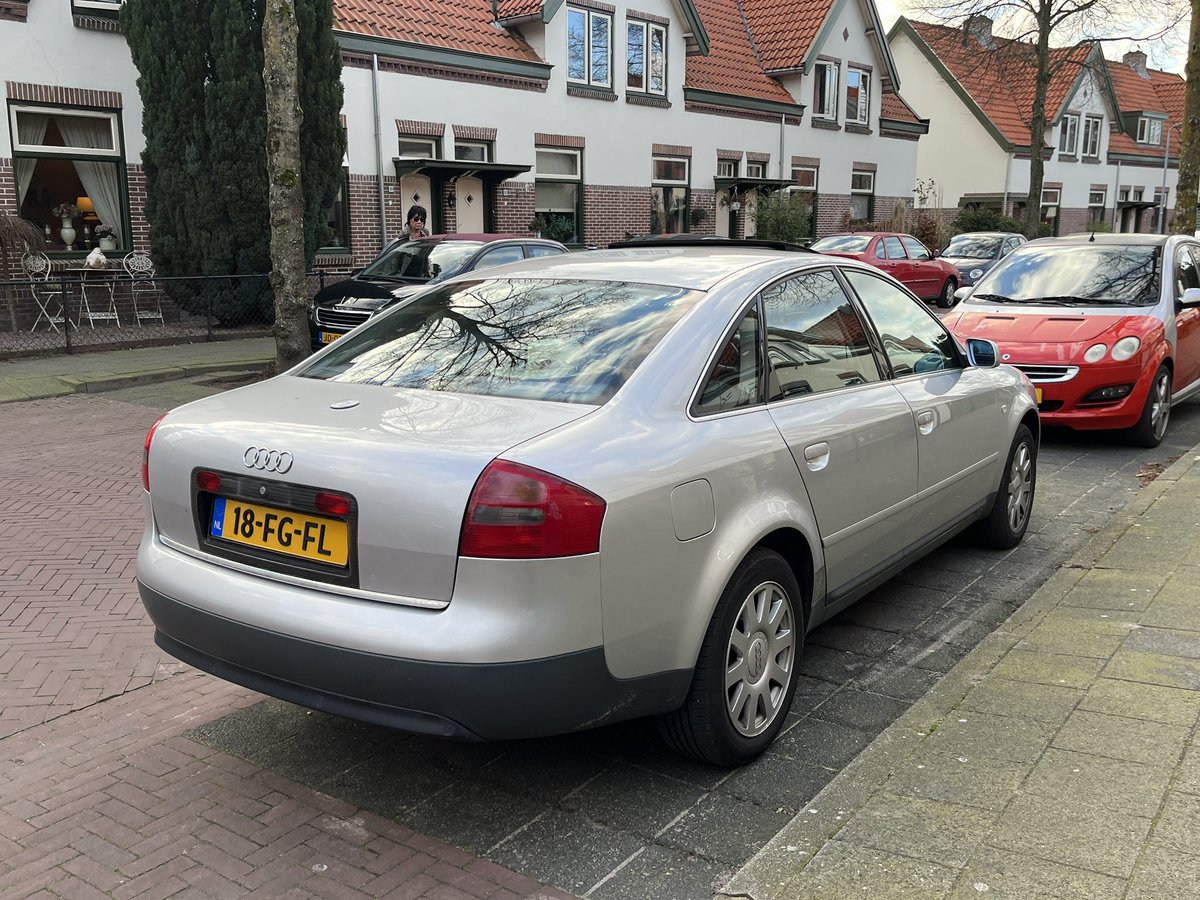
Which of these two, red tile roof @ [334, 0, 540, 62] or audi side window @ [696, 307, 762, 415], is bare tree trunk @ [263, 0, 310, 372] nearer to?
red tile roof @ [334, 0, 540, 62]

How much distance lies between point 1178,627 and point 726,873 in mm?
2456

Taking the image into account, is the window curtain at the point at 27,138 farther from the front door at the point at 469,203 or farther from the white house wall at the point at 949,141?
the white house wall at the point at 949,141

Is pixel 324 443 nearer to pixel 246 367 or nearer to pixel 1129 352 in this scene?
pixel 1129 352

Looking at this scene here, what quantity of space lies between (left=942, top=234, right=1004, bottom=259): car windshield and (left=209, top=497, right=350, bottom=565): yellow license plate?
2316cm

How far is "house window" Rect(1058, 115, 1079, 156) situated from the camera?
42734mm

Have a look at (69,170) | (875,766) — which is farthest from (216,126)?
(875,766)

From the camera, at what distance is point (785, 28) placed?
28.8 m

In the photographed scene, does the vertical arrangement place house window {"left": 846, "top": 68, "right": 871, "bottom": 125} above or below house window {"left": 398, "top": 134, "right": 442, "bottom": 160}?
above

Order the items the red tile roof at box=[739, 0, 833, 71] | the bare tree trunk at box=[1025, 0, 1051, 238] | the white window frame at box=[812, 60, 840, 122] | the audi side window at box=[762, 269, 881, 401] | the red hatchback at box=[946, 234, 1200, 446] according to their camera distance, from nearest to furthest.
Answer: the audi side window at box=[762, 269, 881, 401] → the red hatchback at box=[946, 234, 1200, 446] → the bare tree trunk at box=[1025, 0, 1051, 238] → the red tile roof at box=[739, 0, 833, 71] → the white window frame at box=[812, 60, 840, 122]

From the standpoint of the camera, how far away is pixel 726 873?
111 inches

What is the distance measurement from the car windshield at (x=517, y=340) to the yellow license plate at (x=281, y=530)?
0.63 m

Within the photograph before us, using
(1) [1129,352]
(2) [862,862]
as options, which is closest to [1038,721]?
(2) [862,862]

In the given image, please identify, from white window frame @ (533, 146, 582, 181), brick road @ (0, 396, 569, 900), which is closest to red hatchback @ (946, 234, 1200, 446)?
brick road @ (0, 396, 569, 900)

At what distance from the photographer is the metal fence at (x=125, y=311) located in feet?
45.1
